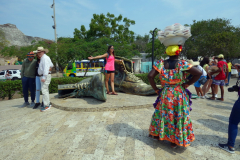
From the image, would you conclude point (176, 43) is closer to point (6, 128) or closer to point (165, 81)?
point (165, 81)

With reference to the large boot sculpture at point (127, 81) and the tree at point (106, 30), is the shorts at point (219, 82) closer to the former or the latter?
the large boot sculpture at point (127, 81)

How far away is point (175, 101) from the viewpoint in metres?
2.18

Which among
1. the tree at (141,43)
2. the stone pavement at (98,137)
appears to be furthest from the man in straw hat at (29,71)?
the tree at (141,43)

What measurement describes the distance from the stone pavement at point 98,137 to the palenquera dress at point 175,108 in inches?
11.1

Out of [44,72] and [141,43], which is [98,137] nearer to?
[44,72]

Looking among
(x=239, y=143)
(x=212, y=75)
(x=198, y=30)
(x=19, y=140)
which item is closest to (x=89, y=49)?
(x=212, y=75)

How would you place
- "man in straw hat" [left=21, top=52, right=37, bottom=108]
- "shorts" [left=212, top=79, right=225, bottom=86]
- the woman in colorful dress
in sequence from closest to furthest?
the woman in colorful dress, "man in straw hat" [left=21, top=52, right=37, bottom=108], "shorts" [left=212, top=79, right=225, bottom=86]

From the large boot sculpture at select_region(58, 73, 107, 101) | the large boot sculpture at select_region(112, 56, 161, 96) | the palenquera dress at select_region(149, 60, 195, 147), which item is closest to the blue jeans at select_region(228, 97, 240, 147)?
the palenquera dress at select_region(149, 60, 195, 147)

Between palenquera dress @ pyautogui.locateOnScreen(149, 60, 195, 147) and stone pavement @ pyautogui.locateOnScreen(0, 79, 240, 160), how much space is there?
28cm

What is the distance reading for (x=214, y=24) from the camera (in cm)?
2186

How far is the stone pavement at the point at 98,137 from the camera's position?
221cm

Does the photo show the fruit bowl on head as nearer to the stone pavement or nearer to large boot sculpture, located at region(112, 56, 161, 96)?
the stone pavement

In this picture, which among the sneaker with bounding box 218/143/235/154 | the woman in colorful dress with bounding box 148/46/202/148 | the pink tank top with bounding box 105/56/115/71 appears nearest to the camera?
the woman in colorful dress with bounding box 148/46/202/148

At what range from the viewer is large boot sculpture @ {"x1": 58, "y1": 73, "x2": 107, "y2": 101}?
13.8 ft
